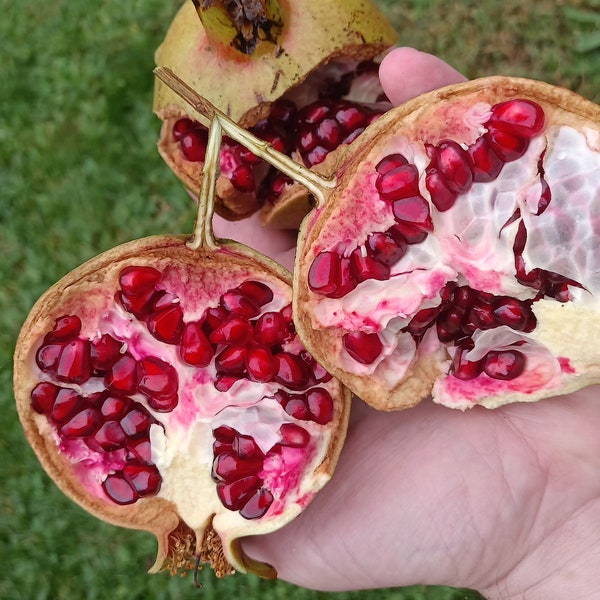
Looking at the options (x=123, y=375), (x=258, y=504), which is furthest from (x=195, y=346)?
(x=258, y=504)

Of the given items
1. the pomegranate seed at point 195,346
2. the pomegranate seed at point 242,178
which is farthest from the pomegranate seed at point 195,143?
the pomegranate seed at point 195,346

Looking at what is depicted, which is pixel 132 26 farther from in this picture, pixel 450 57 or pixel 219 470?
pixel 219 470

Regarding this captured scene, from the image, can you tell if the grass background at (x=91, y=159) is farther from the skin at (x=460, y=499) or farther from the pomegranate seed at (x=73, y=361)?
the pomegranate seed at (x=73, y=361)

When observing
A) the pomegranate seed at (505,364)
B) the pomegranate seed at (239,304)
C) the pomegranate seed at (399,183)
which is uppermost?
the pomegranate seed at (399,183)

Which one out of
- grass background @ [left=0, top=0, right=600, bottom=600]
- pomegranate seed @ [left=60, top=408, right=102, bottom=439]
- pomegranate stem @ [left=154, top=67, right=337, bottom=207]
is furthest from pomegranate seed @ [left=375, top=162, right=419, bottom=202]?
grass background @ [left=0, top=0, right=600, bottom=600]

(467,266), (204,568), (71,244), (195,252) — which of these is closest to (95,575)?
(204,568)

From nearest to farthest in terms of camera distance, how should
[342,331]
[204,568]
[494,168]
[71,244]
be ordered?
[494,168], [342,331], [204,568], [71,244]

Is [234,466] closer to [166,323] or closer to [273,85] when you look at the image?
[166,323]
